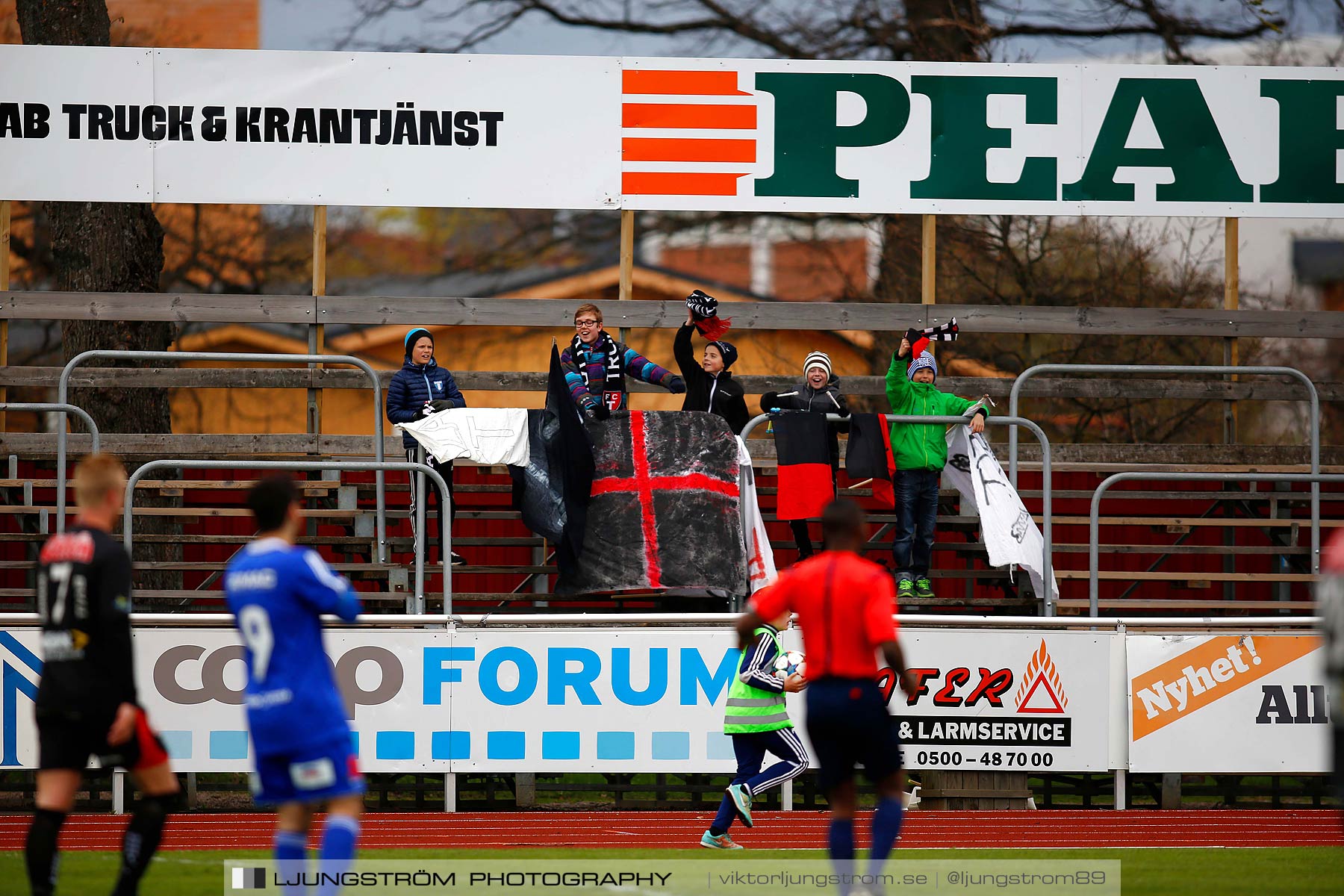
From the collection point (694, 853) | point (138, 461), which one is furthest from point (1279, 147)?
point (138, 461)

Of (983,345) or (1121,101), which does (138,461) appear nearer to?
(1121,101)

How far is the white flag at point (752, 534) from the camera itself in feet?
38.7

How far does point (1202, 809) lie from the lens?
11.9 metres

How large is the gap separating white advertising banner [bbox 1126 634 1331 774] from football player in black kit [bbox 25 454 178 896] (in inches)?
297

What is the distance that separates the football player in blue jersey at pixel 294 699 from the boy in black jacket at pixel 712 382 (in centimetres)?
663

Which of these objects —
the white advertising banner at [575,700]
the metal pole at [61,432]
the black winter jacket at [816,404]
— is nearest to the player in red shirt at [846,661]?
the white advertising banner at [575,700]

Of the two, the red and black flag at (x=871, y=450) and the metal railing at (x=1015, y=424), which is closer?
the metal railing at (x=1015, y=424)

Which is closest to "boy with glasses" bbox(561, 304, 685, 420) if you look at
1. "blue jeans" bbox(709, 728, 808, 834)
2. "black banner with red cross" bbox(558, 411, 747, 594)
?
"black banner with red cross" bbox(558, 411, 747, 594)

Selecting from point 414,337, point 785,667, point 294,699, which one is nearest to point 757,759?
point 785,667

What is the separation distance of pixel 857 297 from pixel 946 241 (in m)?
1.95

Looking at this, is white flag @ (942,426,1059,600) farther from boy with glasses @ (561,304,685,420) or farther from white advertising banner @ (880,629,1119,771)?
boy with glasses @ (561,304,685,420)

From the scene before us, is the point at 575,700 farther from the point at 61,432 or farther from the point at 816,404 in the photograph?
the point at 61,432

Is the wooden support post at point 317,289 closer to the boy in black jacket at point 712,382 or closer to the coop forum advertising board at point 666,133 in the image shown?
the coop forum advertising board at point 666,133

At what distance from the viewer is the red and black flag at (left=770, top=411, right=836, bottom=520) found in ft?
38.4
